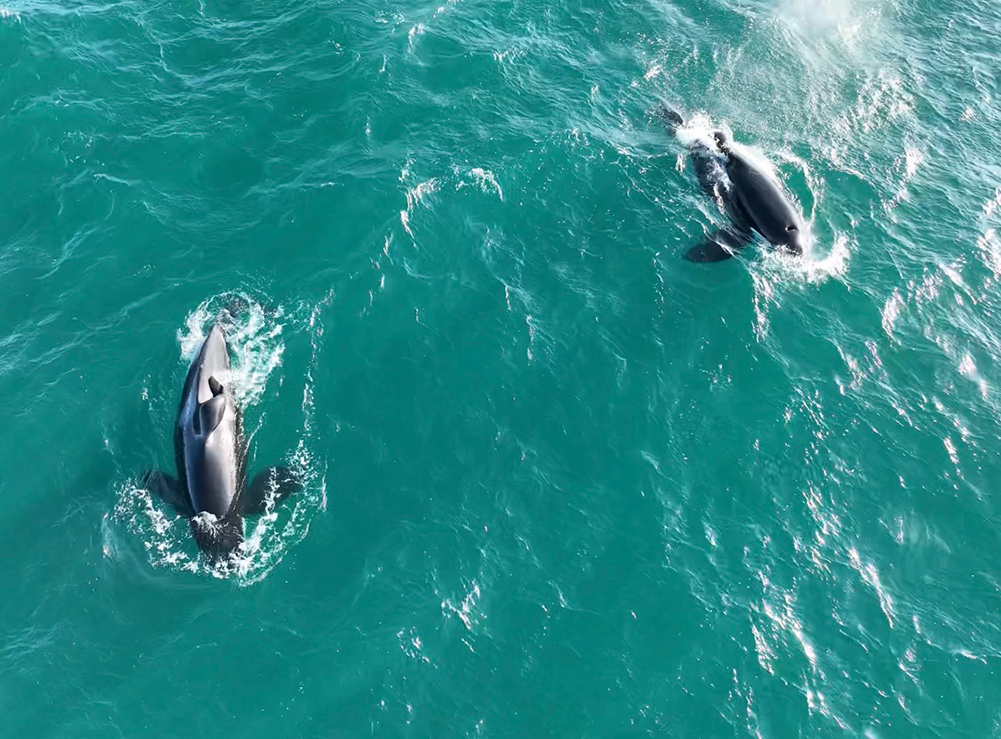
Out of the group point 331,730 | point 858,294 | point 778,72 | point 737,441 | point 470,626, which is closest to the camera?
point 331,730

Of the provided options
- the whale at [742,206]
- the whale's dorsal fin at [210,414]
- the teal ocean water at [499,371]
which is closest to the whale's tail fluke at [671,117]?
the teal ocean water at [499,371]

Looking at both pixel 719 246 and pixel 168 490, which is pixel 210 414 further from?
pixel 719 246

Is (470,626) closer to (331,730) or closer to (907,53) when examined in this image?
(331,730)

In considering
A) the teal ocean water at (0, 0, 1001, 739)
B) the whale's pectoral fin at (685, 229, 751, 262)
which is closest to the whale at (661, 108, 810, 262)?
the whale's pectoral fin at (685, 229, 751, 262)

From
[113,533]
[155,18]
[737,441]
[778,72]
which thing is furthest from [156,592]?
[778,72]

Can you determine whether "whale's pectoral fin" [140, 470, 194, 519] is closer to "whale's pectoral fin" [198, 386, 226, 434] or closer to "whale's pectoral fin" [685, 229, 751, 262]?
"whale's pectoral fin" [198, 386, 226, 434]

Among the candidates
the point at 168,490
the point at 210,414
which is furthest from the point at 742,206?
the point at 168,490
